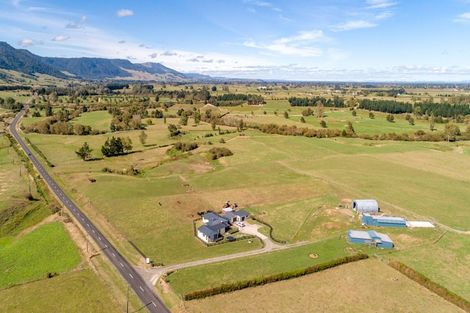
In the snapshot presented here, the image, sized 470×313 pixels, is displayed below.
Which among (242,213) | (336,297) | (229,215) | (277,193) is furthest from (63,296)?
(277,193)

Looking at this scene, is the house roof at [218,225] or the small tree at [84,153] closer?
the house roof at [218,225]

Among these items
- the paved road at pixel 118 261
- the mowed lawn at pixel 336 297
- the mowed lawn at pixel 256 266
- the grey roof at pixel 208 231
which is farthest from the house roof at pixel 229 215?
the mowed lawn at pixel 336 297

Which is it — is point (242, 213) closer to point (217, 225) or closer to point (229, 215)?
point (229, 215)

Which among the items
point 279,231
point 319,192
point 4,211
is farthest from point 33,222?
point 319,192

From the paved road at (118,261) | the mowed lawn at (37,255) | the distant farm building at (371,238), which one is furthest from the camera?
the distant farm building at (371,238)

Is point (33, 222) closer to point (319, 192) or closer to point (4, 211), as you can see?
point (4, 211)

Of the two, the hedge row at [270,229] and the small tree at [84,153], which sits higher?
the small tree at [84,153]

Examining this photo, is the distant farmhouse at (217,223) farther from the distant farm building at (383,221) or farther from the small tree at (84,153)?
the small tree at (84,153)
